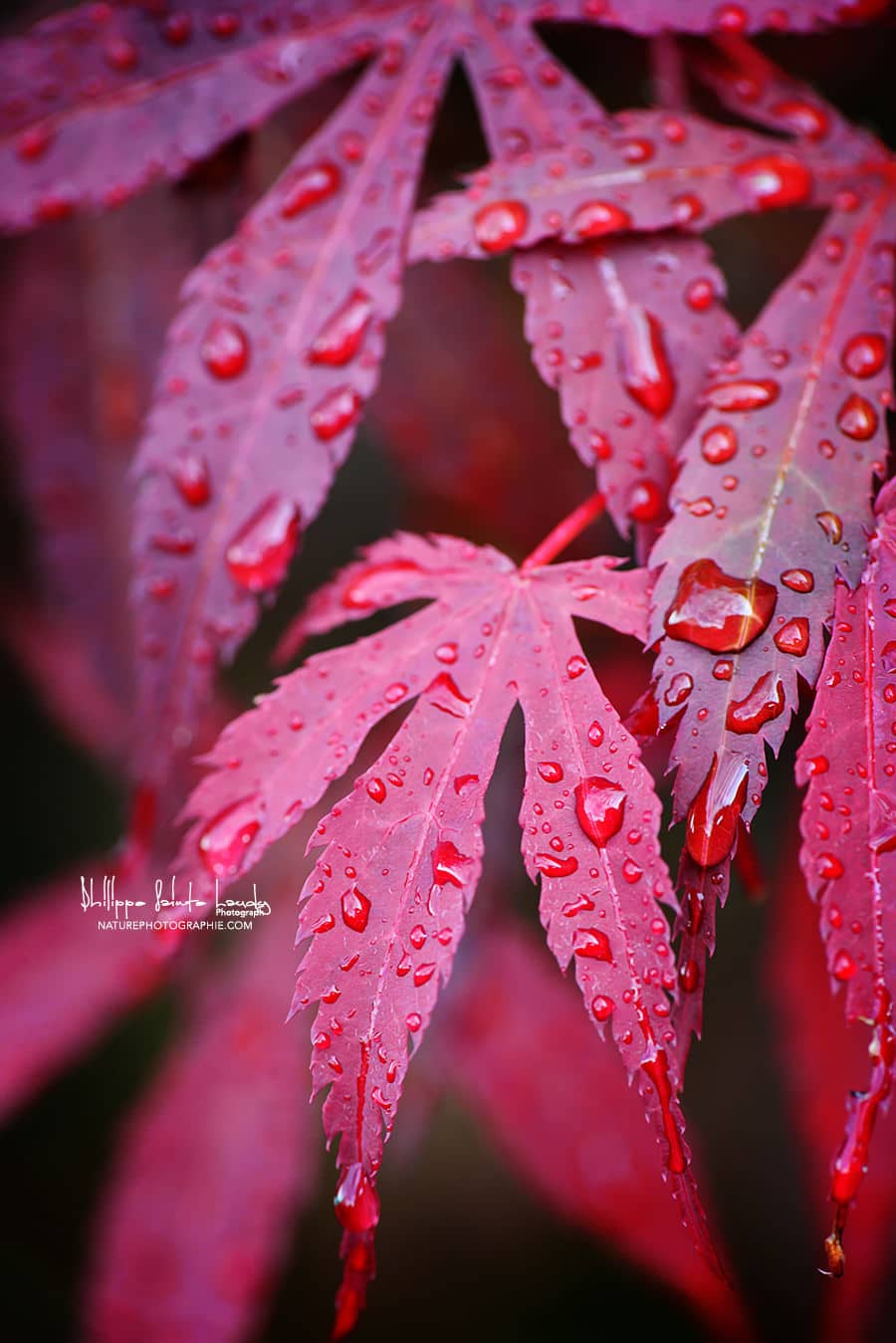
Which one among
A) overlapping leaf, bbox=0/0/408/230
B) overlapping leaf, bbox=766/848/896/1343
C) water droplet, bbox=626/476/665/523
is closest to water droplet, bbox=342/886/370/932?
water droplet, bbox=626/476/665/523

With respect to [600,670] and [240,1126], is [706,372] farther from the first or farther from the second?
[240,1126]

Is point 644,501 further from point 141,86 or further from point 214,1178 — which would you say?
point 214,1178

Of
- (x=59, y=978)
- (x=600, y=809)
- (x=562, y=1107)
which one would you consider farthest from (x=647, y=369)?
(x=59, y=978)

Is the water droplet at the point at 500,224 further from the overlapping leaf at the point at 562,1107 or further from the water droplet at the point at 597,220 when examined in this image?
the overlapping leaf at the point at 562,1107

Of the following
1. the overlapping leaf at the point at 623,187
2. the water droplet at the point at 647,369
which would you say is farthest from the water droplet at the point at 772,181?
the water droplet at the point at 647,369

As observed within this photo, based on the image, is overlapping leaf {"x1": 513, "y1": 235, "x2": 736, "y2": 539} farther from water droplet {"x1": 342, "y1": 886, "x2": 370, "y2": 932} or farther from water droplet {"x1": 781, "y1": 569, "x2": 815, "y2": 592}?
water droplet {"x1": 342, "y1": 886, "x2": 370, "y2": 932}

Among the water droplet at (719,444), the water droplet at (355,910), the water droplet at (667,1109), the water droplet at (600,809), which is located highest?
the water droplet at (719,444)
